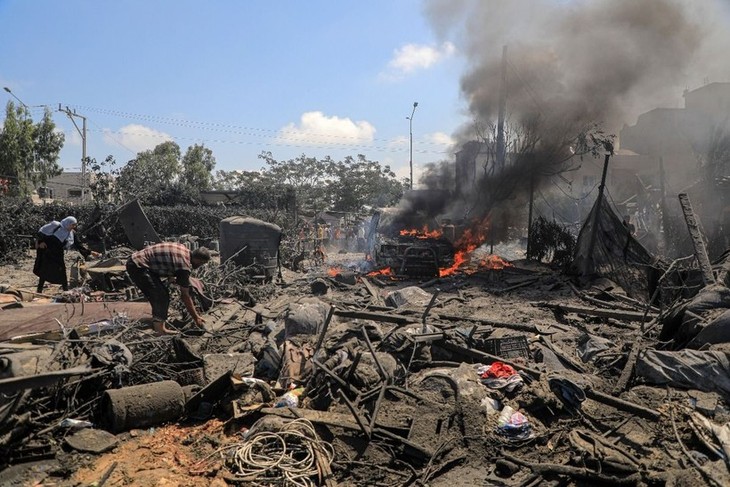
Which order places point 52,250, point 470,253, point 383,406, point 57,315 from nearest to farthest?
point 383,406 < point 57,315 < point 52,250 < point 470,253

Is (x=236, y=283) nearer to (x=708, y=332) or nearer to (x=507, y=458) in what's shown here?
(x=507, y=458)

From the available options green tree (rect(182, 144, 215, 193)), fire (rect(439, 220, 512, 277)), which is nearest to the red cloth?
fire (rect(439, 220, 512, 277))

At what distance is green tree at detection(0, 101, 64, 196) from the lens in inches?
978

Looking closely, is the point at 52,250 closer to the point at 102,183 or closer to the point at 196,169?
the point at 102,183

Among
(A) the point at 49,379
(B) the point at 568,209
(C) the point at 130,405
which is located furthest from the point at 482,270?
(B) the point at 568,209

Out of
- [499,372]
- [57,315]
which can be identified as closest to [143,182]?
[57,315]

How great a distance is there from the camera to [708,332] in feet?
17.4

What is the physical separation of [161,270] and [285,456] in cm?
350

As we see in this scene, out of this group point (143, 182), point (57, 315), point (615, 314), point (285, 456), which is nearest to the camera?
point (285, 456)

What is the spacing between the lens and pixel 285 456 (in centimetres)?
383

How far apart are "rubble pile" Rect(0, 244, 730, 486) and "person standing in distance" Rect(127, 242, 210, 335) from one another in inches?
16.4

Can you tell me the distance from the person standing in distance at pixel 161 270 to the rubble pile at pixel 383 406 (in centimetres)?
42

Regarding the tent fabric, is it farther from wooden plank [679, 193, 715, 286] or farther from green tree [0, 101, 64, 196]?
green tree [0, 101, 64, 196]

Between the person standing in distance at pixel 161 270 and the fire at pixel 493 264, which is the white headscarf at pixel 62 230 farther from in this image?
the fire at pixel 493 264
